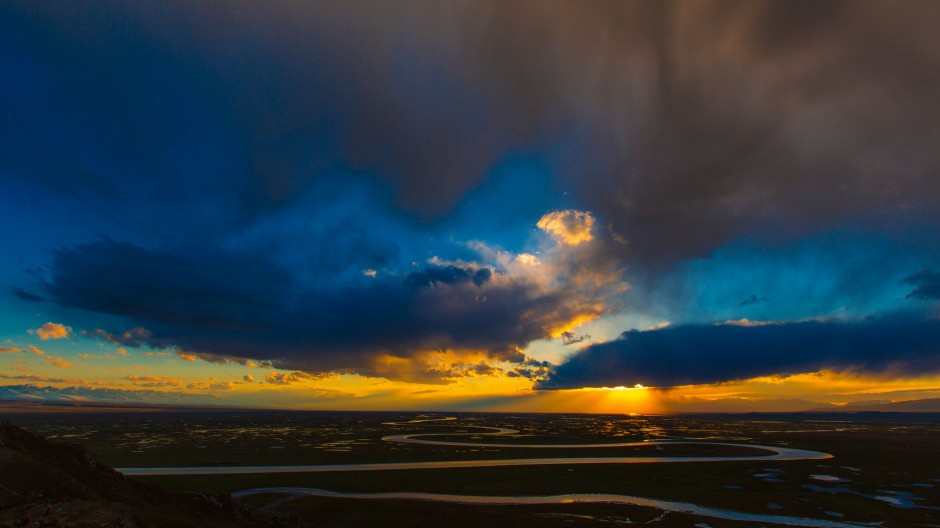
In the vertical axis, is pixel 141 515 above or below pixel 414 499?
above

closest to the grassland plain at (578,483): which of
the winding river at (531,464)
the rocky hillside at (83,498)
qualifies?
the winding river at (531,464)

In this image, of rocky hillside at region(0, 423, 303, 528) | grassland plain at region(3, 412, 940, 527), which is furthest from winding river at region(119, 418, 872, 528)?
rocky hillside at region(0, 423, 303, 528)

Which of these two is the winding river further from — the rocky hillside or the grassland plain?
the rocky hillside

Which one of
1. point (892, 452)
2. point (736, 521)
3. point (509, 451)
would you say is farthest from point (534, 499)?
point (892, 452)

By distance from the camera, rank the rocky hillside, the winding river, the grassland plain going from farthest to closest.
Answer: the winding river < the grassland plain < the rocky hillside

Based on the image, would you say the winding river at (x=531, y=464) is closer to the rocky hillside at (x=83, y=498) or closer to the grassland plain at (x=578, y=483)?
the grassland plain at (x=578, y=483)

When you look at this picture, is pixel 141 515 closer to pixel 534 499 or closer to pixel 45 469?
pixel 45 469

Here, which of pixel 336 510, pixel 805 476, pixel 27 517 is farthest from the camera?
pixel 805 476

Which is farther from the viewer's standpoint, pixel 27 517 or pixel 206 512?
pixel 206 512

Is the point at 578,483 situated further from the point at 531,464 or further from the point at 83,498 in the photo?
the point at 83,498
